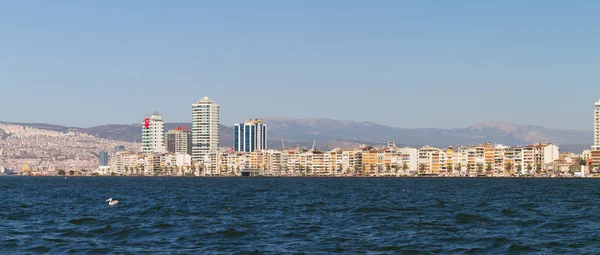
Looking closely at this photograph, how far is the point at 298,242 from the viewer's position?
41.1m

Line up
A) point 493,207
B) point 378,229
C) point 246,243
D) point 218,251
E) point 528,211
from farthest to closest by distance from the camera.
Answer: point 493,207
point 528,211
point 378,229
point 246,243
point 218,251

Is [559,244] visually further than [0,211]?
No

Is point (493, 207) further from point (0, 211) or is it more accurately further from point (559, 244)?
point (0, 211)

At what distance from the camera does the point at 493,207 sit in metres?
66.3

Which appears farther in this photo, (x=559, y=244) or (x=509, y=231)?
(x=509, y=231)

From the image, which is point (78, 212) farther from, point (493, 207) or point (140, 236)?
point (493, 207)

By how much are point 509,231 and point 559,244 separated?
5.49 meters

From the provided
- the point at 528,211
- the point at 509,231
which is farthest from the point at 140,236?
the point at 528,211

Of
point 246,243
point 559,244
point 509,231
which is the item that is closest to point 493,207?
point 509,231

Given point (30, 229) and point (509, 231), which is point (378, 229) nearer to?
point (509, 231)

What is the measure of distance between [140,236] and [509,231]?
18.0 metres

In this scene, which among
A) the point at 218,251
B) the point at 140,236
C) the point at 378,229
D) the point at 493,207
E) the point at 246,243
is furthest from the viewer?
the point at 493,207

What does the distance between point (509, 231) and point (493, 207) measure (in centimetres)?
2083

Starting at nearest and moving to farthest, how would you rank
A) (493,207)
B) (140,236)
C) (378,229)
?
(140,236)
(378,229)
(493,207)
